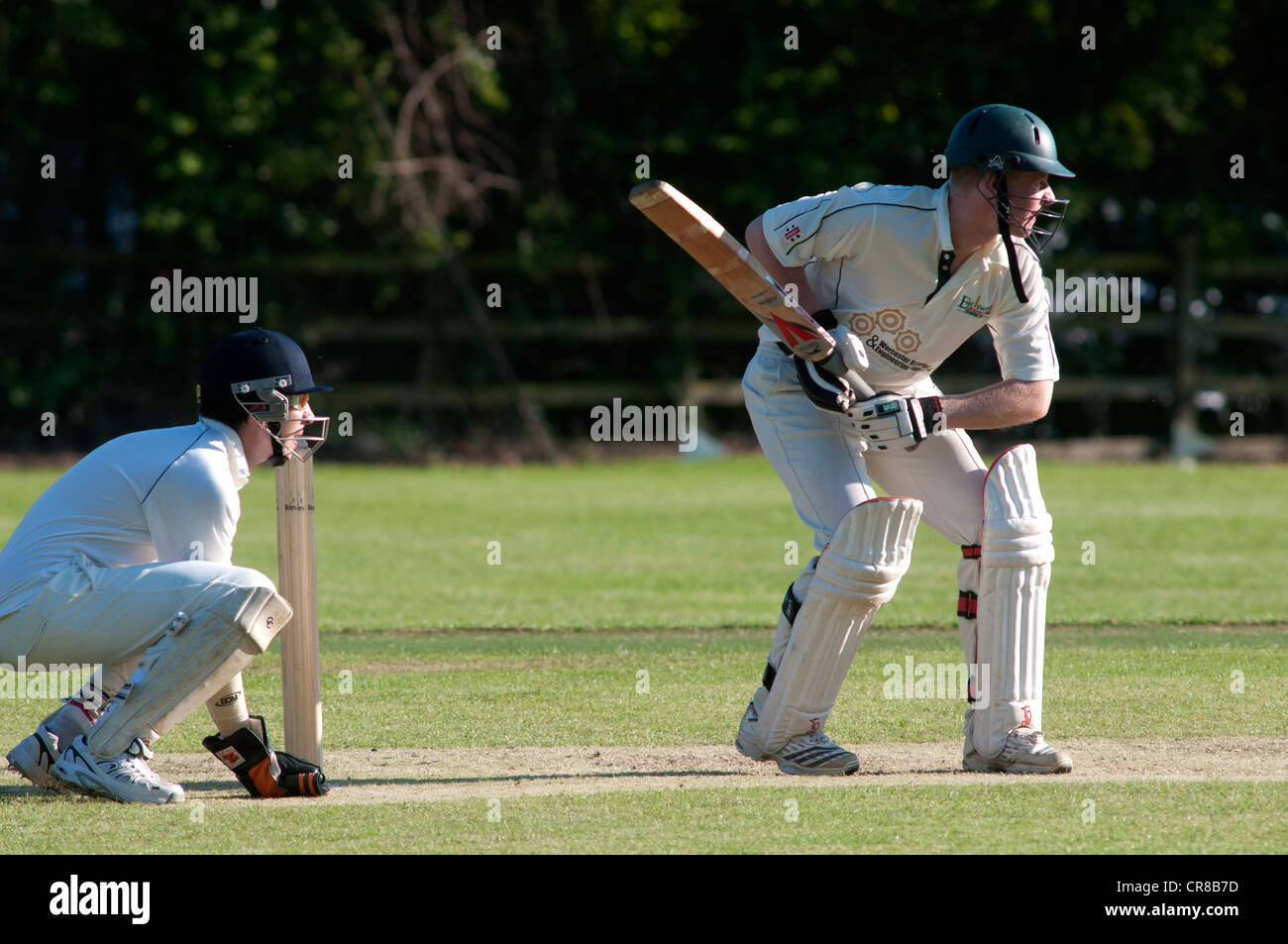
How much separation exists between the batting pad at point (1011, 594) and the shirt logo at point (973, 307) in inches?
17.6

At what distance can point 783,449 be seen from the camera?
16.9 ft

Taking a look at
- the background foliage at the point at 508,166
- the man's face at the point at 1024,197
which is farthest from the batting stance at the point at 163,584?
the background foliage at the point at 508,166

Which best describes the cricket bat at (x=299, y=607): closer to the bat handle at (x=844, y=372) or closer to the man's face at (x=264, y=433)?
the man's face at (x=264, y=433)

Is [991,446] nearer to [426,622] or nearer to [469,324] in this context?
[469,324]

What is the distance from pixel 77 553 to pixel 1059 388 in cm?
1446

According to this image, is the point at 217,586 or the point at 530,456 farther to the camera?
the point at 530,456

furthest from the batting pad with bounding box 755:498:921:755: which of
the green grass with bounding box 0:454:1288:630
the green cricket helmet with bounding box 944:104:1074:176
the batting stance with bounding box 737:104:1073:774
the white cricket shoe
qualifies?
the green grass with bounding box 0:454:1288:630

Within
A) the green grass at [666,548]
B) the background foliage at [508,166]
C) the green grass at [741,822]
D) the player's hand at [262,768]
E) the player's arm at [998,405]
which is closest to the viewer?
the green grass at [741,822]

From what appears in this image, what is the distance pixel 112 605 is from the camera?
14.6ft

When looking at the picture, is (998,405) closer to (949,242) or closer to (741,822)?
(949,242)

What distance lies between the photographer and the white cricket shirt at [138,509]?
4.39 m

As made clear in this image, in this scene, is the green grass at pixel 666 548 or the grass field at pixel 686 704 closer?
the grass field at pixel 686 704

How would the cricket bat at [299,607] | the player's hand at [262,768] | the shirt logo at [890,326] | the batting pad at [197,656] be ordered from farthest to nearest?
the shirt logo at [890,326] → the cricket bat at [299,607] → the player's hand at [262,768] → the batting pad at [197,656]
